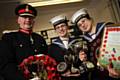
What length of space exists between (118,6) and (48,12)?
25.8 inches

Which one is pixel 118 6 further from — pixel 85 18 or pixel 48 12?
pixel 85 18

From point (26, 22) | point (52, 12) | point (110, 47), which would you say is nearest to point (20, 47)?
point (26, 22)

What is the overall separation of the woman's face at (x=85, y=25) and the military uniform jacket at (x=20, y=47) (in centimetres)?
19

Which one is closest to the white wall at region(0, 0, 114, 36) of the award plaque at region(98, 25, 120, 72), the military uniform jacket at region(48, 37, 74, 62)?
the military uniform jacket at region(48, 37, 74, 62)

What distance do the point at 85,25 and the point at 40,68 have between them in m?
0.29

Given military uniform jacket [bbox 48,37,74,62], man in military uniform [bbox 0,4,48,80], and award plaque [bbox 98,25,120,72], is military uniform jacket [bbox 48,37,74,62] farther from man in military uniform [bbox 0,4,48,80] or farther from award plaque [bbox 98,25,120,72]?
award plaque [bbox 98,25,120,72]

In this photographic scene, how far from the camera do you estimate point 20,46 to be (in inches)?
53.9

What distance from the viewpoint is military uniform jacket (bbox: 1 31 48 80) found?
51.2 inches

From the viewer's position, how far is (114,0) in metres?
2.88

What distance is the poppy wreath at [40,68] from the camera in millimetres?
1213

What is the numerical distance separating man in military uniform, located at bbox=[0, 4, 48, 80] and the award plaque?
1.05 ft

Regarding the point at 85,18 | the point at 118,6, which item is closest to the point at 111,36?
the point at 85,18

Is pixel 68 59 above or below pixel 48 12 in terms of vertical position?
below

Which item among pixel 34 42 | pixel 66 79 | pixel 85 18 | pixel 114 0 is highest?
pixel 114 0
